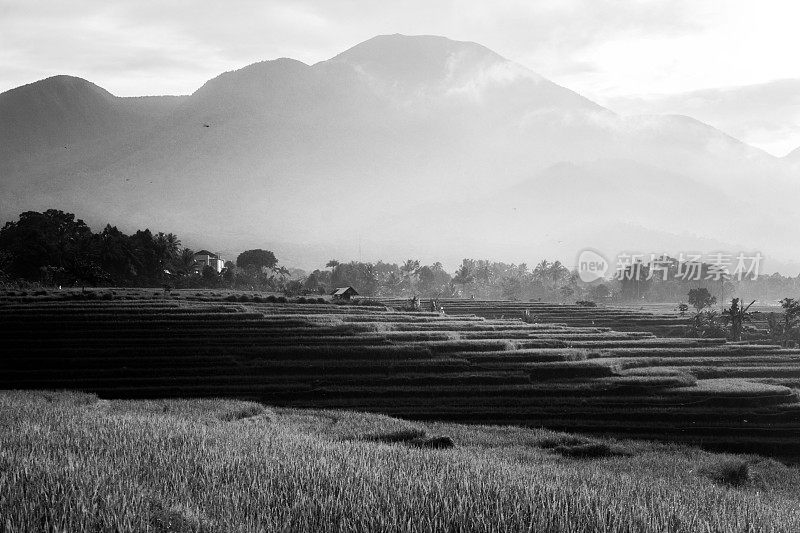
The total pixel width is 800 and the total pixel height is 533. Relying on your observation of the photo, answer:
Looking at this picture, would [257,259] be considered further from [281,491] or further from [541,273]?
[281,491]

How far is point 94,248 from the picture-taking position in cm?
9812

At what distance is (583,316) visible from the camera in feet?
252

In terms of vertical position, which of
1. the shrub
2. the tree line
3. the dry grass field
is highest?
the tree line

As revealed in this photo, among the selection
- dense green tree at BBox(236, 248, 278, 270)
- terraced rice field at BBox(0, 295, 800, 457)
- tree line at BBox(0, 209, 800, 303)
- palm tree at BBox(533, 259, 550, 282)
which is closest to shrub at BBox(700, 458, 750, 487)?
terraced rice field at BBox(0, 295, 800, 457)

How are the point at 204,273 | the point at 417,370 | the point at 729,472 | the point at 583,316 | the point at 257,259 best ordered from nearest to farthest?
1. the point at 729,472
2. the point at 417,370
3. the point at 583,316
4. the point at 204,273
5. the point at 257,259

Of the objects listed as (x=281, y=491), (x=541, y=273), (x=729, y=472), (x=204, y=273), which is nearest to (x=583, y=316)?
(x=204, y=273)

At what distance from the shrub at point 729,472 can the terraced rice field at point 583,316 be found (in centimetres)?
4640

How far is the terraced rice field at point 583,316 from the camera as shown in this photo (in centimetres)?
6844

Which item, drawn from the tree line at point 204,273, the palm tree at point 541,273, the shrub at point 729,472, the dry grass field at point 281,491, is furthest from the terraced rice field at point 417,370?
the palm tree at point 541,273

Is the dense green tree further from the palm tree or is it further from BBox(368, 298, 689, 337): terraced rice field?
the palm tree

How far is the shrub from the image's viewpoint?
60.5 ft

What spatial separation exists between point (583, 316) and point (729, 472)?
58.8m

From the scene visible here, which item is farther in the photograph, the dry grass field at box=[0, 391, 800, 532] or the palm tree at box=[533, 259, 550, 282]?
the palm tree at box=[533, 259, 550, 282]

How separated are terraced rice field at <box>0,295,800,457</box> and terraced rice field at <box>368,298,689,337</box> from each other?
18.5 meters
